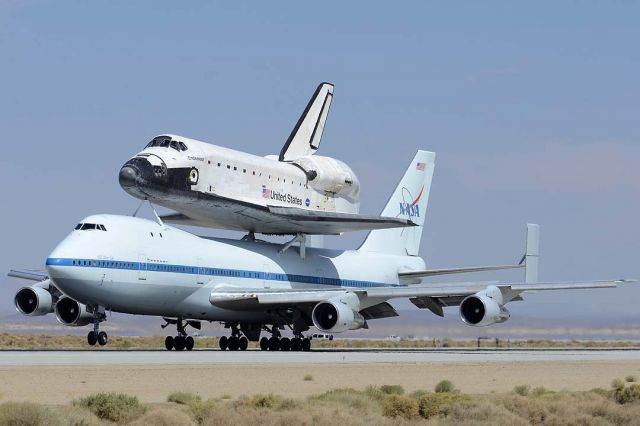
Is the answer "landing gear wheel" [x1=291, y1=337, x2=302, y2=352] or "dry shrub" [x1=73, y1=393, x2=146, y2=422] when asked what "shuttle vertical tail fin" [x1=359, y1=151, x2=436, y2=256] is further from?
"dry shrub" [x1=73, y1=393, x2=146, y2=422]

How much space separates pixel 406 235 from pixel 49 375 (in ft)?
107

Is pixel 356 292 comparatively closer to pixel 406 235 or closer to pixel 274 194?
pixel 274 194

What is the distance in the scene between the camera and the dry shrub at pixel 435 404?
20.6m

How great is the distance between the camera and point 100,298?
Answer: 39094 mm

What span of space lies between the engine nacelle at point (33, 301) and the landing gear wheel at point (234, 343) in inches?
274

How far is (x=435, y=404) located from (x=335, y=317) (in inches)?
866

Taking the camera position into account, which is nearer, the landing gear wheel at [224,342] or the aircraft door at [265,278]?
A: the landing gear wheel at [224,342]

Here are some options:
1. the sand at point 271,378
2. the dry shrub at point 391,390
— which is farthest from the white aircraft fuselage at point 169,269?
the dry shrub at point 391,390

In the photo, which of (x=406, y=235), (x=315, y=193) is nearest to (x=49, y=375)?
(x=315, y=193)

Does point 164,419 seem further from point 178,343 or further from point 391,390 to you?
point 178,343

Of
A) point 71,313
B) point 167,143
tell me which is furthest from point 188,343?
point 167,143

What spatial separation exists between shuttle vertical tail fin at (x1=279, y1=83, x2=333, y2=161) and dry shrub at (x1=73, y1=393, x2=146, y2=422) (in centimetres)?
3309

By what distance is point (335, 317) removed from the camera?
4272 cm

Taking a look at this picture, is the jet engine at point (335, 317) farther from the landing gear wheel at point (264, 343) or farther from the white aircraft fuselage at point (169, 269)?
the landing gear wheel at point (264, 343)
